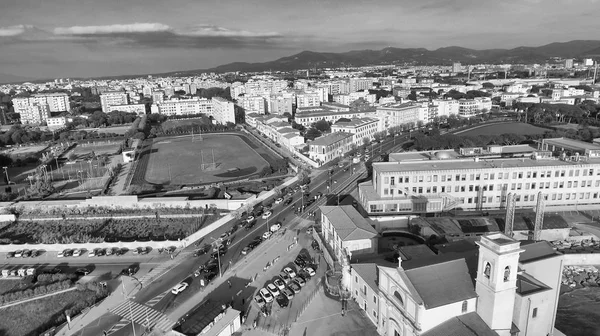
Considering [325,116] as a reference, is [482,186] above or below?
below

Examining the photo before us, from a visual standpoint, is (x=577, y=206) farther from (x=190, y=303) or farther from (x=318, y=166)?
(x=190, y=303)

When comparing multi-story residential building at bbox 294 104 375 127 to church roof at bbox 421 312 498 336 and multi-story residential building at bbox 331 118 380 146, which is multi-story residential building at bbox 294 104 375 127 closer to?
multi-story residential building at bbox 331 118 380 146

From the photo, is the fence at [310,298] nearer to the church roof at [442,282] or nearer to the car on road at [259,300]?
the car on road at [259,300]

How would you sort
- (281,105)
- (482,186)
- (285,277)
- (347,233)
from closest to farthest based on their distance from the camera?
(285,277) → (347,233) → (482,186) → (281,105)

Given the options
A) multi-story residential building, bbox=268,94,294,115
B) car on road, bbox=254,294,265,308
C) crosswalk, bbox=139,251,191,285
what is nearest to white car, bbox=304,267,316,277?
car on road, bbox=254,294,265,308

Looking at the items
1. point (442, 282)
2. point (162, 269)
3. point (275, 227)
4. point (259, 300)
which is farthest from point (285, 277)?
point (442, 282)

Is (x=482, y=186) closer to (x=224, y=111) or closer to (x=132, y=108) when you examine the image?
(x=224, y=111)
